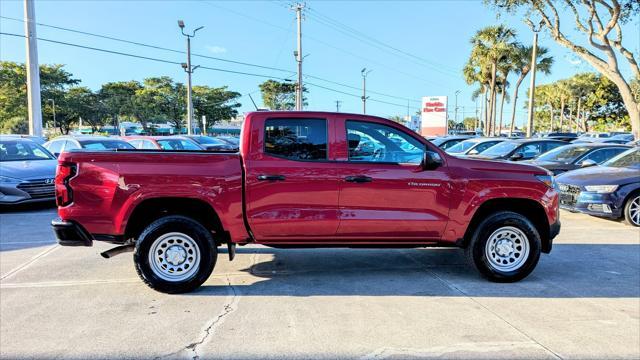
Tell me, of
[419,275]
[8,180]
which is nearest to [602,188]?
[419,275]

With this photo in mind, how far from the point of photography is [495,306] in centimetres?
429

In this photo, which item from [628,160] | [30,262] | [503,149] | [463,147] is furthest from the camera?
[463,147]

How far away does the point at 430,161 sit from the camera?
4.61 m

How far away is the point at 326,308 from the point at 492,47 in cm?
4058

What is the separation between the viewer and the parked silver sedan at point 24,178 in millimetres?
9117

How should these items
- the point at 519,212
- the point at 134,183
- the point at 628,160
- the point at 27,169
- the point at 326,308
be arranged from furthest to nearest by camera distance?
1. the point at 27,169
2. the point at 628,160
3. the point at 519,212
4. the point at 134,183
5. the point at 326,308

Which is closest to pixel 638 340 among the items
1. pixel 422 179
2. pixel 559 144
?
pixel 422 179

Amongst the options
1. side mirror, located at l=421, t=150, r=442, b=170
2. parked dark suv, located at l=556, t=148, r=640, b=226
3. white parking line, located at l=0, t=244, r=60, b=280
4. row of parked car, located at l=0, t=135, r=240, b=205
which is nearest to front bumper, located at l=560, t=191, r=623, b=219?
parked dark suv, located at l=556, t=148, r=640, b=226

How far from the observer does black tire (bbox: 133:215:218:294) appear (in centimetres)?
448

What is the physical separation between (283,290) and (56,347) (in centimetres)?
212

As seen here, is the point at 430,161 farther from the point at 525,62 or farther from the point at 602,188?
the point at 525,62

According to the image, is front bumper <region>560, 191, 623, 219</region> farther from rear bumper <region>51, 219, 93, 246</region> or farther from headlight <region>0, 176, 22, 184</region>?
headlight <region>0, 176, 22, 184</region>

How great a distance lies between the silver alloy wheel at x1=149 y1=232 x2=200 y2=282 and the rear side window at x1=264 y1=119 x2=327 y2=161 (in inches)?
50.5

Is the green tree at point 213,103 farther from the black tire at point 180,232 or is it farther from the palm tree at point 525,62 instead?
the black tire at point 180,232
